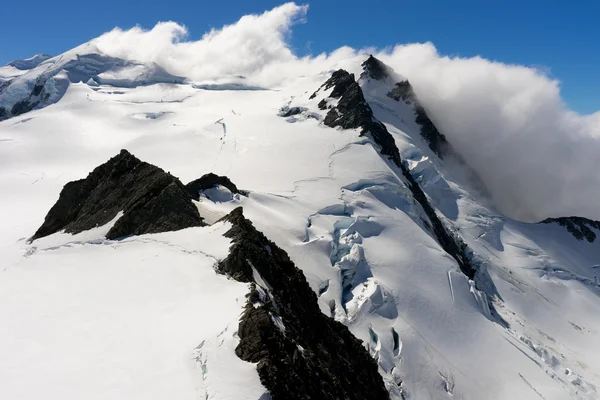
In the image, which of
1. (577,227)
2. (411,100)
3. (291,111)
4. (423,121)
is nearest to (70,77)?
(291,111)

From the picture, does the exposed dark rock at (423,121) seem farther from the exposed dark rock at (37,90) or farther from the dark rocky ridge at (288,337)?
the exposed dark rock at (37,90)

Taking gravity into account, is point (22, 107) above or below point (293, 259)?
above

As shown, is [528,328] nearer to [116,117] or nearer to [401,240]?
[401,240]

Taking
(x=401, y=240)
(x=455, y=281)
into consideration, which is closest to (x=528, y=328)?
(x=455, y=281)

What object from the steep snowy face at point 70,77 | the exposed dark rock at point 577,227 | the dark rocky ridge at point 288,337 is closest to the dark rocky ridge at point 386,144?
the exposed dark rock at point 577,227

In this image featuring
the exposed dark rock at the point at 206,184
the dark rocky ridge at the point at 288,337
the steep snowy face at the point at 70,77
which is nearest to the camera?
the dark rocky ridge at the point at 288,337

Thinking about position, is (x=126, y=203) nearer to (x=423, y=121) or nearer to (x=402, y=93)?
(x=423, y=121)
